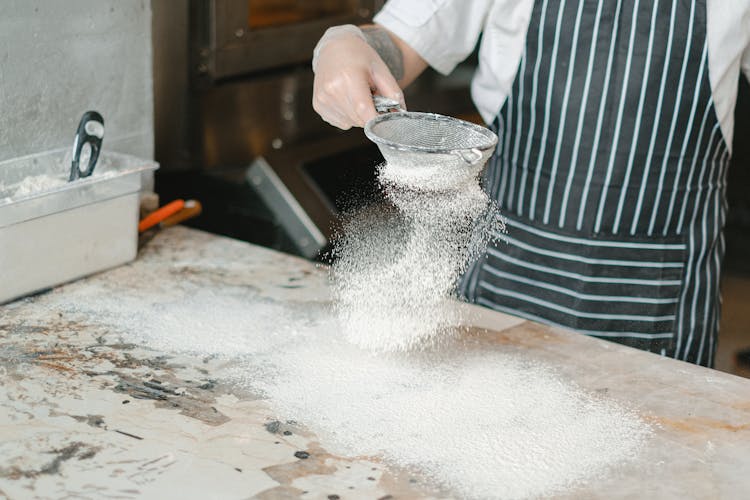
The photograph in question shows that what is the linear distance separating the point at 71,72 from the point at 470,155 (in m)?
0.74

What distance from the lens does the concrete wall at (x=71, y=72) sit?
1448 mm

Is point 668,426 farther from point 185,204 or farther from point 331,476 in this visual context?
point 185,204

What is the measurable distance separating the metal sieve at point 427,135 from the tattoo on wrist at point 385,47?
0.25 meters

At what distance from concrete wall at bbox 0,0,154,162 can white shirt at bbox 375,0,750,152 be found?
46 centimetres

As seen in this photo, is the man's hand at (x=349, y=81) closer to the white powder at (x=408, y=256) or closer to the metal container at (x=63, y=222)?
the white powder at (x=408, y=256)

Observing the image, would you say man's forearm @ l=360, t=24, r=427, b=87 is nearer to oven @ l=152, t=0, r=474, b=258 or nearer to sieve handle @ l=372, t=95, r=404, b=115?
sieve handle @ l=372, t=95, r=404, b=115

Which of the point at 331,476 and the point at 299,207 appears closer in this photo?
the point at 331,476

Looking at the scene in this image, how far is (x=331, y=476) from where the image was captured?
0.99 meters

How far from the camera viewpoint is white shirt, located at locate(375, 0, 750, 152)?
1.46 m

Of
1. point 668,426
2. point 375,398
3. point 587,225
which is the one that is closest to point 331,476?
point 375,398

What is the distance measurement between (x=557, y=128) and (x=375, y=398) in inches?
25.0

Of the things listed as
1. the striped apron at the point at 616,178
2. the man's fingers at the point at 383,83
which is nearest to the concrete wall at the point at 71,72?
the man's fingers at the point at 383,83

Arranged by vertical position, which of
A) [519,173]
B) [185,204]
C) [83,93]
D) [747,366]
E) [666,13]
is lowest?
[747,366]

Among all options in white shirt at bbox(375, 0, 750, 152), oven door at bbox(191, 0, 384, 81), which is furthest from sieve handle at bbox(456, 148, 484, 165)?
oven door at bbox(191, 0, 384, 81)
